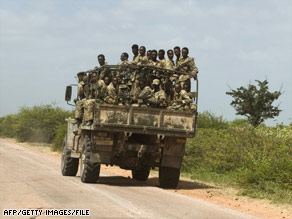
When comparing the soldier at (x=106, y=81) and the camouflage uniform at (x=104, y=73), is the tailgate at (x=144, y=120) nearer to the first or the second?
the soldier at (x=106, y=81)

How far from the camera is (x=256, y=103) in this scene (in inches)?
1492

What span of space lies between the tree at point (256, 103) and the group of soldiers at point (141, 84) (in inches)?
988

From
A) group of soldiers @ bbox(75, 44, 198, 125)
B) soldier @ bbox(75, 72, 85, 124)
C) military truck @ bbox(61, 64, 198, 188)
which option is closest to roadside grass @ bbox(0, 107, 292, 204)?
military truck @ bbox(61, 64, 198, 188)

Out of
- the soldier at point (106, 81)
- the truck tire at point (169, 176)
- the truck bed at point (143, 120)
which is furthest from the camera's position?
the truck tire at point (169, 176)

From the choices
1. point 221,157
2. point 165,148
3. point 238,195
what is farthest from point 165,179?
point 221,157

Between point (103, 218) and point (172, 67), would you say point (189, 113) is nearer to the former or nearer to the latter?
point (172, 67)

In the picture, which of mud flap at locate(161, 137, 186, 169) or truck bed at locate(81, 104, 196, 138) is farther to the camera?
mud flap at locate(161, 137, 186, 169)

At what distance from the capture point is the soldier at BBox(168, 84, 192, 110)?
41.1ft

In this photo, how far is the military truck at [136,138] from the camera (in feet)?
39.4

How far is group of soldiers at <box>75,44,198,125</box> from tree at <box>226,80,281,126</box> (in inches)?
988

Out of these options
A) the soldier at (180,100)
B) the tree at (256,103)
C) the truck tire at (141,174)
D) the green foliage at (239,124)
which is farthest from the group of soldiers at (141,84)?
the tree at (256,103)

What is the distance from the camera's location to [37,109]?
44344 mm

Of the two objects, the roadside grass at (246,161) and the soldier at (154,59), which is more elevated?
the soldier at (154,59)

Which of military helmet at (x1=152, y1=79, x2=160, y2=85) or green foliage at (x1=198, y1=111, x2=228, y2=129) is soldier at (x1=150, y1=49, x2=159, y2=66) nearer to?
military helmet at (x1=152, y1=79, x2=160, y2=85)
